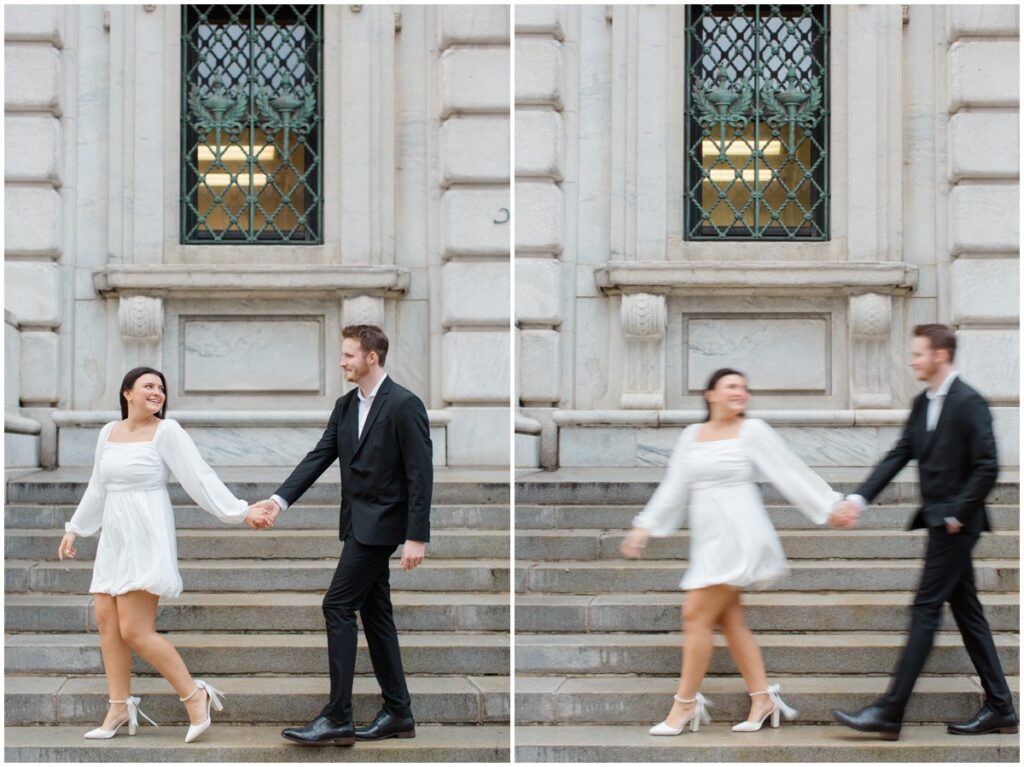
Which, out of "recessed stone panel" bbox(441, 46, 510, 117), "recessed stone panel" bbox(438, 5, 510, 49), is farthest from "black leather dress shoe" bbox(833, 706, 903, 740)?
"recessed stone panel" bbox(438, 5, 510, 49)

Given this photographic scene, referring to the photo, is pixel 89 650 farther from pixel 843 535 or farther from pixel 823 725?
pixel 843 535

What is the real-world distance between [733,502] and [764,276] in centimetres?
455

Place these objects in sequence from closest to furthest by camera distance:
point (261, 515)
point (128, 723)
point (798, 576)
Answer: point (261, 515), point (128, 723), point (798, 576)

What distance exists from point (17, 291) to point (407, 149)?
3.17 meters

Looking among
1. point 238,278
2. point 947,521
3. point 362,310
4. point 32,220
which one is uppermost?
point 32,220

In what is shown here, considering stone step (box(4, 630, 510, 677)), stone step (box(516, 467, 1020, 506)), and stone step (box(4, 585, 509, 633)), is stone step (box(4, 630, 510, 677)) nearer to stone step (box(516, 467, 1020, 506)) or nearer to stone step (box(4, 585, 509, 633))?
stone step (box(4, 585, 509, 633))

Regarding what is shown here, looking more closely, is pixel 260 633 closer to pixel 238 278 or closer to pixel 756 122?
pixel 238 278

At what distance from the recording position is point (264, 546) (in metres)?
8.27

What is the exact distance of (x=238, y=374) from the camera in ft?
35.1

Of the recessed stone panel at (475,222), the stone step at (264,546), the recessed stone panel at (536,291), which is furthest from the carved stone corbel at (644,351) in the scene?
the stone step at (264,546)

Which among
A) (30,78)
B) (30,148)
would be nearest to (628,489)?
(30,148)

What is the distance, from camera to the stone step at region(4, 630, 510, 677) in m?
7.17

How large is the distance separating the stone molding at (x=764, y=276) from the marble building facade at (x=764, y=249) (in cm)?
1

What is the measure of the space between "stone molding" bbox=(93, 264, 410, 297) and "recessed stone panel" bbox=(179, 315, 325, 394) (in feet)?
0.97
